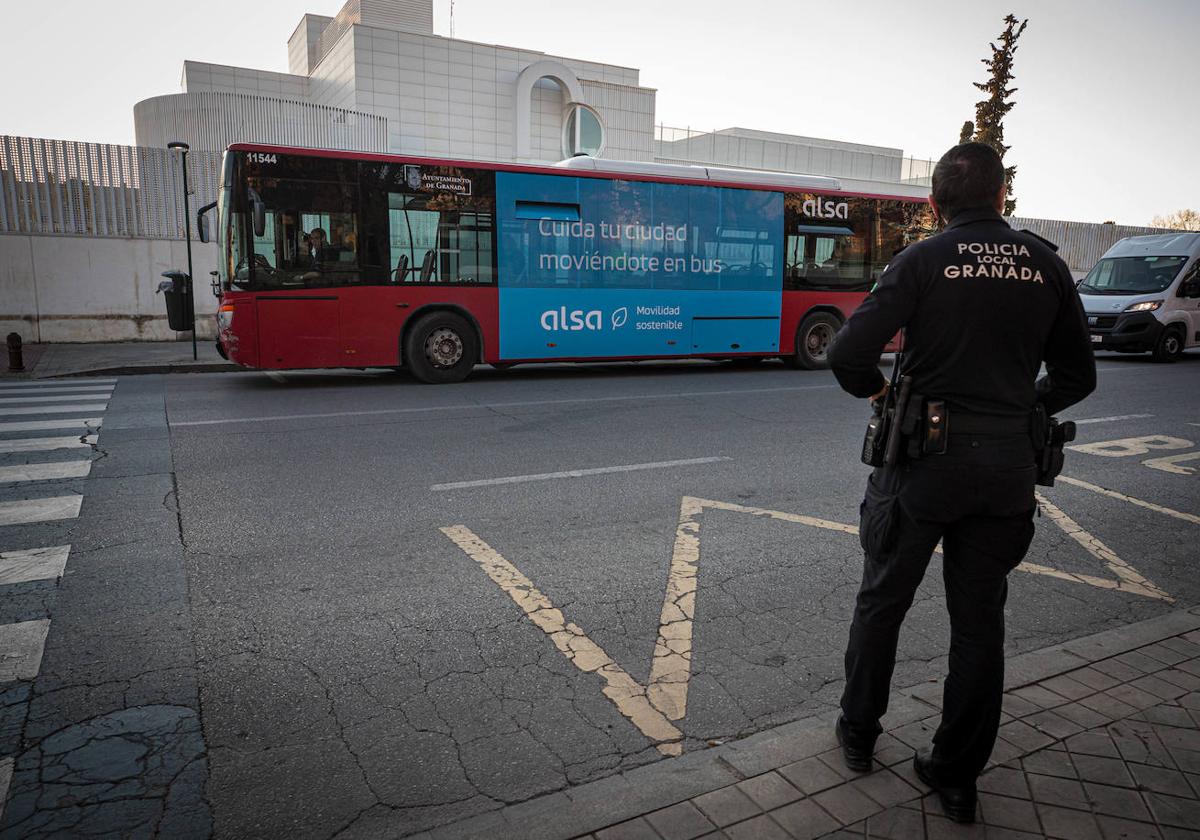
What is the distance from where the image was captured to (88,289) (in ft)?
59.2

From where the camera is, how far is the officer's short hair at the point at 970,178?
2.52 m

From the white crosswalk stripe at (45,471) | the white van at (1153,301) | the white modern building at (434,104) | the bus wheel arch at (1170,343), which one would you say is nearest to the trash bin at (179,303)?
the white crosswalk stripe at (45,471)

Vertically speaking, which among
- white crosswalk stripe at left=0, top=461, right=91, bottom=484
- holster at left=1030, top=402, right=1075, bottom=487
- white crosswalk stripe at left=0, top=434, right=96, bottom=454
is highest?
holster at left=1030, top=402, right=1075, bottom=487

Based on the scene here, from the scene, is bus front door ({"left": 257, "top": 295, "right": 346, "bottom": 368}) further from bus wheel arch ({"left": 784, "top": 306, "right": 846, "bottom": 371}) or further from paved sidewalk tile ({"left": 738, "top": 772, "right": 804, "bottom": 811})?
paved sidewalk tile ({"left": 738, "top": 772, "right": 804, "bottom": 811})

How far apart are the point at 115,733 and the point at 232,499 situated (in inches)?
125

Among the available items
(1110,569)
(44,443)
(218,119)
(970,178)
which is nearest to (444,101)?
(218,119)

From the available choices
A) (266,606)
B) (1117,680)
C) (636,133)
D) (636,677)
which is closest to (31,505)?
(266,606)

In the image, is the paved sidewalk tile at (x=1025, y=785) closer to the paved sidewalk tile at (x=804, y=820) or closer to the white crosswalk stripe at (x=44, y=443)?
the paved sidewalk tile at (x=804, y=820)

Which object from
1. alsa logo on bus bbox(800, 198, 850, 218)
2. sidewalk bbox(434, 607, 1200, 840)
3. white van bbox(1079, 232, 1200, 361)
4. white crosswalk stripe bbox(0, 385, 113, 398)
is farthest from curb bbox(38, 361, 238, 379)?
white van bbox(1079, 232, 1200, 361)

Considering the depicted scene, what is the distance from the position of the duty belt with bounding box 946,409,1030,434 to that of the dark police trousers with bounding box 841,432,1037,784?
0.6 inches

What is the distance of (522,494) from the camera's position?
6.08 meters

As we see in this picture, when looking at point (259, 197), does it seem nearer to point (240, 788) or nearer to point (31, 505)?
point (31, 505)

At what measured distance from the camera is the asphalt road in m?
2.80

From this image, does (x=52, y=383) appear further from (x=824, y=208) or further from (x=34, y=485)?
(x=824, y=208)
